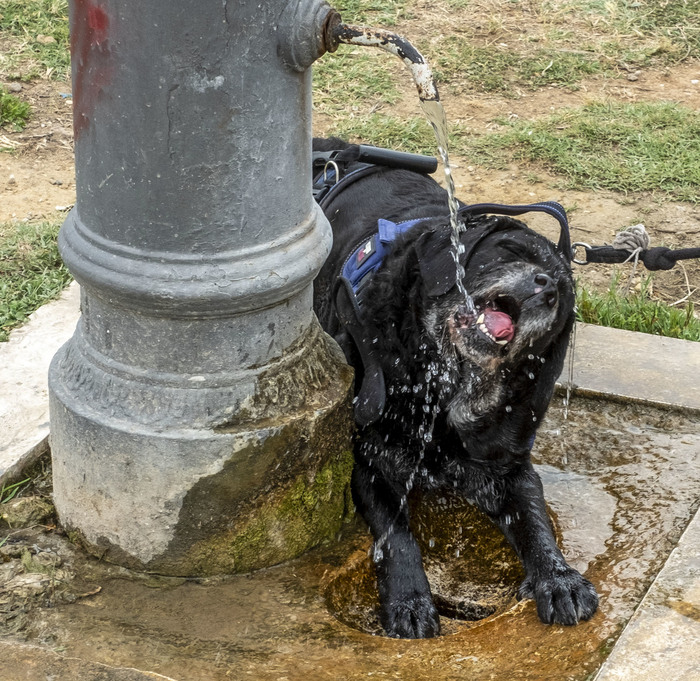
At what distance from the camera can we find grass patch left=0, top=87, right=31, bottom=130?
693 centimetres

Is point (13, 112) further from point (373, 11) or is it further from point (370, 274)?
point (370, 274)

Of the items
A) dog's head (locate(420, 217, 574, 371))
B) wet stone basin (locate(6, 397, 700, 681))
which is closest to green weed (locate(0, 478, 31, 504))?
wet stone basin (locate(6, 397, 700, 681))

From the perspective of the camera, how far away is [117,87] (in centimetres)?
251

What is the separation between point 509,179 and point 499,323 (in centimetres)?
336

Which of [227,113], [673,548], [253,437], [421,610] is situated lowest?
[421,610]

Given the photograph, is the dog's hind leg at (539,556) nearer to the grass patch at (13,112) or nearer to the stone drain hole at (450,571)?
the stone drain hole at (450,571)

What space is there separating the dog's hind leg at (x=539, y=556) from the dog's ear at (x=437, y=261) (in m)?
0.74

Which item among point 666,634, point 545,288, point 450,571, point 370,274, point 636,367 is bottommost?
point 450,571

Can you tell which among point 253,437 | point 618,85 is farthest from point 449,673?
point 618,85

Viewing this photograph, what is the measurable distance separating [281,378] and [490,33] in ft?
21.3

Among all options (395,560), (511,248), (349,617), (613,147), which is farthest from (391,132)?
(349,617)

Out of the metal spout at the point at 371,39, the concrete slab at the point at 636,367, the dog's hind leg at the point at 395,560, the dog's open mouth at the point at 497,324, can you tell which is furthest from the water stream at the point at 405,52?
the concrete slab at the point at 636,367

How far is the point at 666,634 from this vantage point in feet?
8.60

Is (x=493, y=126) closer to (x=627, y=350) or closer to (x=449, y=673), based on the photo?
(x=627, y=350)
